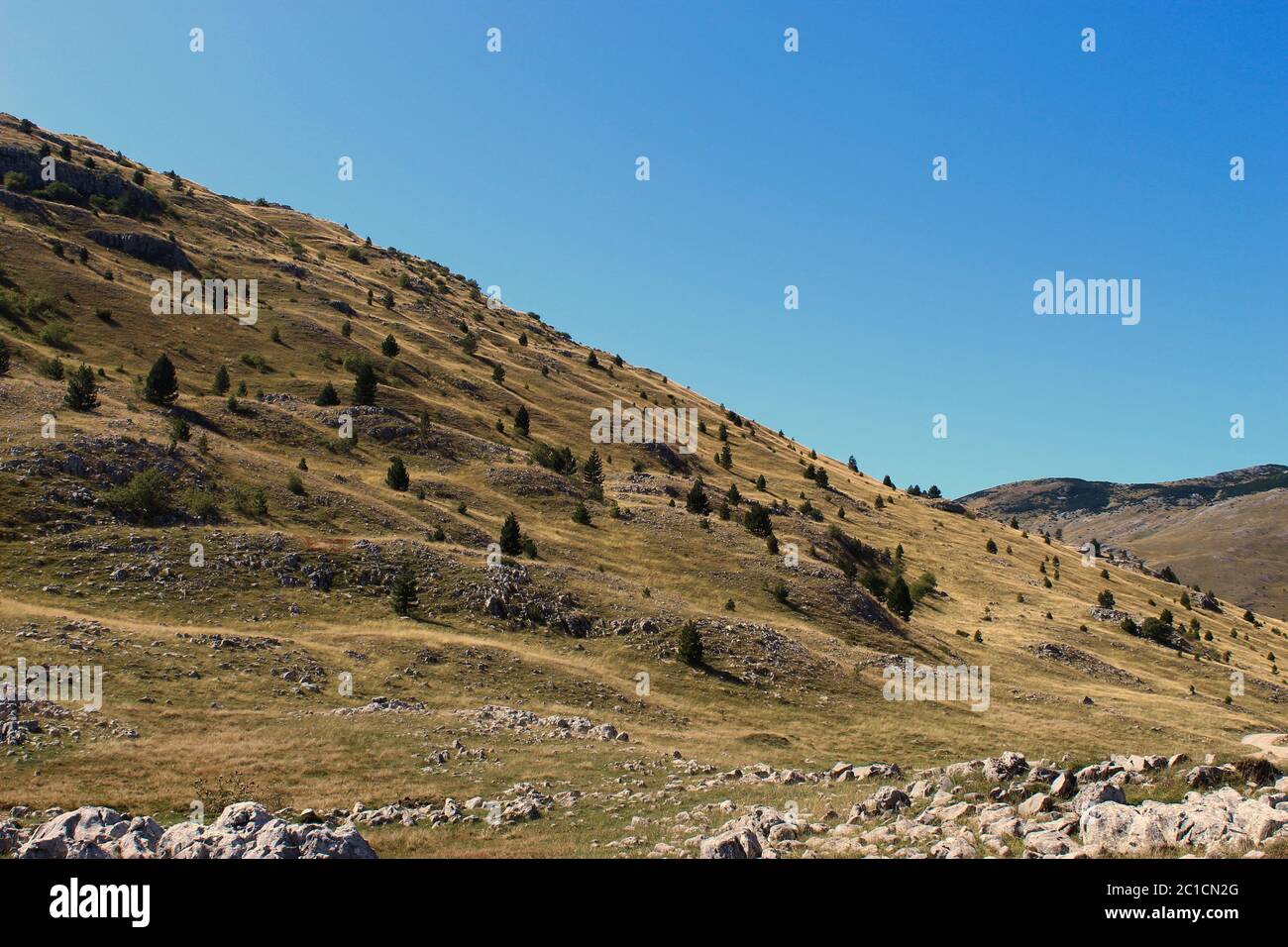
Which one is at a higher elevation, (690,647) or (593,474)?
(593,474)

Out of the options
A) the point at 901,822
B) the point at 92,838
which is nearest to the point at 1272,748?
the point at 901,822

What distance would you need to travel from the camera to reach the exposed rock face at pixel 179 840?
14.6 metres

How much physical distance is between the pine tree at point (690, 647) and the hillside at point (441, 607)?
39.9 inches

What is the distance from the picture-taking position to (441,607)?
48750mm

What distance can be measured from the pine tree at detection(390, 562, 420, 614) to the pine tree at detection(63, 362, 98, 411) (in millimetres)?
34157

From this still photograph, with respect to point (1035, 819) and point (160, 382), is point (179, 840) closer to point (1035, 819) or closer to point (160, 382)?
point (1035, 819)

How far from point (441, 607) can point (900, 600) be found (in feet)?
154

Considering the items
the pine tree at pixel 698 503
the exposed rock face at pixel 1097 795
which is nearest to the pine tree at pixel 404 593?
the exposed rock face at pixel 1097 795

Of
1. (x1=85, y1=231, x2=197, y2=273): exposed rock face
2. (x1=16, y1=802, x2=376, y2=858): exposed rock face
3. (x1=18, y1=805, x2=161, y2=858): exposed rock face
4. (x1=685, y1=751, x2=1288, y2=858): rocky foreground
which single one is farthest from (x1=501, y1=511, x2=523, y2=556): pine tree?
(x1=85, y1=231, x2=197, y2=273): exposed rock face

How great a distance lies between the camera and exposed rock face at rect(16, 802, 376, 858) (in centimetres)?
1464

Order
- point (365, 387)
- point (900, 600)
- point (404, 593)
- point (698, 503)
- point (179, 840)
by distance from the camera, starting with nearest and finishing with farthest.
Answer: point (179, 840) → point (404, 593) → point (900, 600) → point (698, 503) → point (365, 387)
